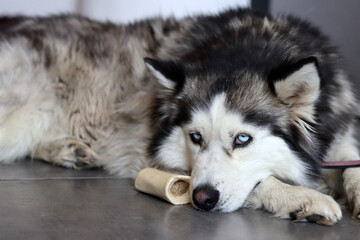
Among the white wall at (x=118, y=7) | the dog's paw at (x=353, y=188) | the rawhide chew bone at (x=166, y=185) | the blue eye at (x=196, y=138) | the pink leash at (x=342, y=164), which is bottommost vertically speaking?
the rawhide chew bone at (x=166, y=185)

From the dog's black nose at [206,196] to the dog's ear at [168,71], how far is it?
71 centimetres

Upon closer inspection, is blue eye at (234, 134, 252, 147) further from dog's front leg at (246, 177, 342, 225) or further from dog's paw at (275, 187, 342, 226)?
dog's paw at (275, 187, 342, 226)

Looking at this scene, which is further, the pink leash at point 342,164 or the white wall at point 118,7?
the white wall at point 118,7

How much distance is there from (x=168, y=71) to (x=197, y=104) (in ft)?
0.95

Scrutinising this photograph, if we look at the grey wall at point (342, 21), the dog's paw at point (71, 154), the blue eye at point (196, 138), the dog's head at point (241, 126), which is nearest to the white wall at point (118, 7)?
the grey wall at point (342, 21)

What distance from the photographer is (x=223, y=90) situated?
2826 mm

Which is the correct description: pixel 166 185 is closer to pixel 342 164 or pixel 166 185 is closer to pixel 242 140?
pixel 242 140

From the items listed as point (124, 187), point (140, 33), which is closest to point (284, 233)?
point (124, 187)

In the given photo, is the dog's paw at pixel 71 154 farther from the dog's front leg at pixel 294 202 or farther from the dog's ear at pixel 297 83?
the dog's ear at pixel 297 83

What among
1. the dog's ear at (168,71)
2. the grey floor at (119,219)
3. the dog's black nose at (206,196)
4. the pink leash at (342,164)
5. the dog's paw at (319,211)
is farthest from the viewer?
the dog's ear at (168,71)

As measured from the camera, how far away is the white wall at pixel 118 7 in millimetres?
6230

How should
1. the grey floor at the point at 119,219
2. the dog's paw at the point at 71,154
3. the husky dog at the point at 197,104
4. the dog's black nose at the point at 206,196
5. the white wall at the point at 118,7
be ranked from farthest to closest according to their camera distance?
Result: the white wall at the point at 118,7 → the dog's paw at the point at 71,154 → the husky dog at the point at 197,104 → the dog's black nose at the point at 206,196 → the grey floor at the point at 119,219

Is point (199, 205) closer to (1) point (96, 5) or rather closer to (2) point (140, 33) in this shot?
(2) point (140, 33)

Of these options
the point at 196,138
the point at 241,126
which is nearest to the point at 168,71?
the point at 196,138
